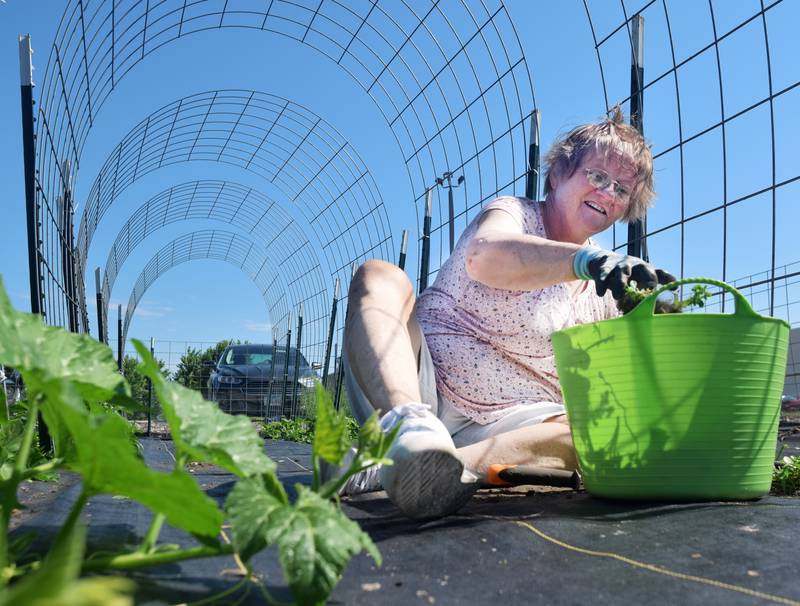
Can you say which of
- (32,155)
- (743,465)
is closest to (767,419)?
(743,465)

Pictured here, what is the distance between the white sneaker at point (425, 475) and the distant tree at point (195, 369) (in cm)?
959

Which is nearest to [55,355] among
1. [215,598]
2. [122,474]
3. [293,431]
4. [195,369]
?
[122,474]

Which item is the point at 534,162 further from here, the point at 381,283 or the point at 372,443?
the point at 372,443

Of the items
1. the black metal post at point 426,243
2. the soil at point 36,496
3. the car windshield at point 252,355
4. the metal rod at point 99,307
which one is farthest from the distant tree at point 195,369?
the soil at point 36,496

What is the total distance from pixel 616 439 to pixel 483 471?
35cm

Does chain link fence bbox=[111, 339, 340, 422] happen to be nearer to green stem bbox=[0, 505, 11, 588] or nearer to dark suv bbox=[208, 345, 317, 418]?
dark suv bbox=[208, 345, 317, 418]

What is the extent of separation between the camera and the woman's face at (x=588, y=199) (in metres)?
1.88

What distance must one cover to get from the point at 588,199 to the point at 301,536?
1.52 m

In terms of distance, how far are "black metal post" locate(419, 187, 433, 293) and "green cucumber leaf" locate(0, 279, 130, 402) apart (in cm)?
394

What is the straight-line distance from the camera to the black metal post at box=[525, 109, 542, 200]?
130 inches

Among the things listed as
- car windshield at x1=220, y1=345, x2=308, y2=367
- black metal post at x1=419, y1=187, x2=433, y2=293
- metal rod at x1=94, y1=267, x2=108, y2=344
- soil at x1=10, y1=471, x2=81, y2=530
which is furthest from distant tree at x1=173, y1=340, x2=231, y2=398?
soil at x1=10, y1=471, x2=81, y2=530

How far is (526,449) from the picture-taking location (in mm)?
1623

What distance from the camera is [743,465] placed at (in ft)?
4.37

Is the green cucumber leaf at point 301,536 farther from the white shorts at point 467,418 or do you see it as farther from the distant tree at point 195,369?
the distant tree at point 195,369
